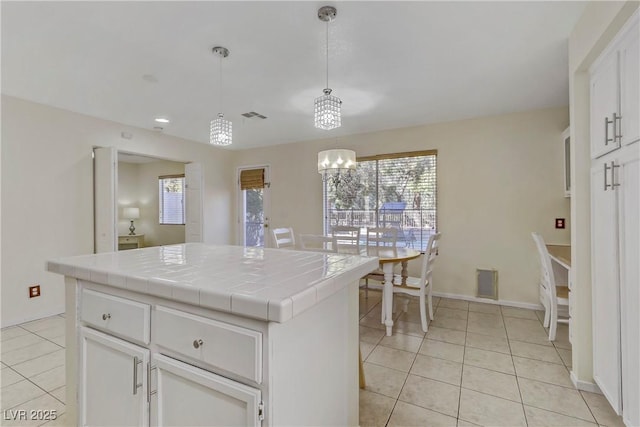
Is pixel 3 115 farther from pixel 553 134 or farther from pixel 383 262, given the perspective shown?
pixel 553 134

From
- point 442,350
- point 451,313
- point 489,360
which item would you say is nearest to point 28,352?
point 442,350

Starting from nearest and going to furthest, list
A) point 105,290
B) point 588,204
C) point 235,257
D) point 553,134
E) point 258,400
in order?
point 258,400, point 105,290, point 235,257, point 588,204, point 553,134

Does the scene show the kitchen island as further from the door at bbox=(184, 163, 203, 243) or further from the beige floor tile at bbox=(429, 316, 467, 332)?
the door at bbox=(184, 163, 203, 243)

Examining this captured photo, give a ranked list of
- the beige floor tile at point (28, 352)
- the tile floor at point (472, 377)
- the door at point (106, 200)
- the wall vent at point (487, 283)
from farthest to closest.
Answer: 1. the wall vent at point (487, 283)
2. the door at point (106, 200)
3. the beige floor tile at point (28, 352)
4. the tile floor at point (472, 377)

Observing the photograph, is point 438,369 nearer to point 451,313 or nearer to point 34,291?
point 451,313

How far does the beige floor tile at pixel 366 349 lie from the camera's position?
7.88 ft

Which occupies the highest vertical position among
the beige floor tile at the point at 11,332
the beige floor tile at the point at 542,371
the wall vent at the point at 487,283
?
the wall vent at the point at 487,283

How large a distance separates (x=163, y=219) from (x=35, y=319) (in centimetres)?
355

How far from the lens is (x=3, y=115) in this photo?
2979 millimetres

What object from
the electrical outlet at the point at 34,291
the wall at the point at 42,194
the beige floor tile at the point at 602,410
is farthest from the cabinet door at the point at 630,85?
the electrical outlet at the point at 34,291

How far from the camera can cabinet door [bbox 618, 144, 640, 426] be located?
1.39 metres

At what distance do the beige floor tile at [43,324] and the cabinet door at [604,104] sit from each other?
4779mm

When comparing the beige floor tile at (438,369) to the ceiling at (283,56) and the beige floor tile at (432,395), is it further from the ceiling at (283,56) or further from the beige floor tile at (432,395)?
the ceiling at (283,56)

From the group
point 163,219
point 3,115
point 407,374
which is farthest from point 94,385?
point 163,219
